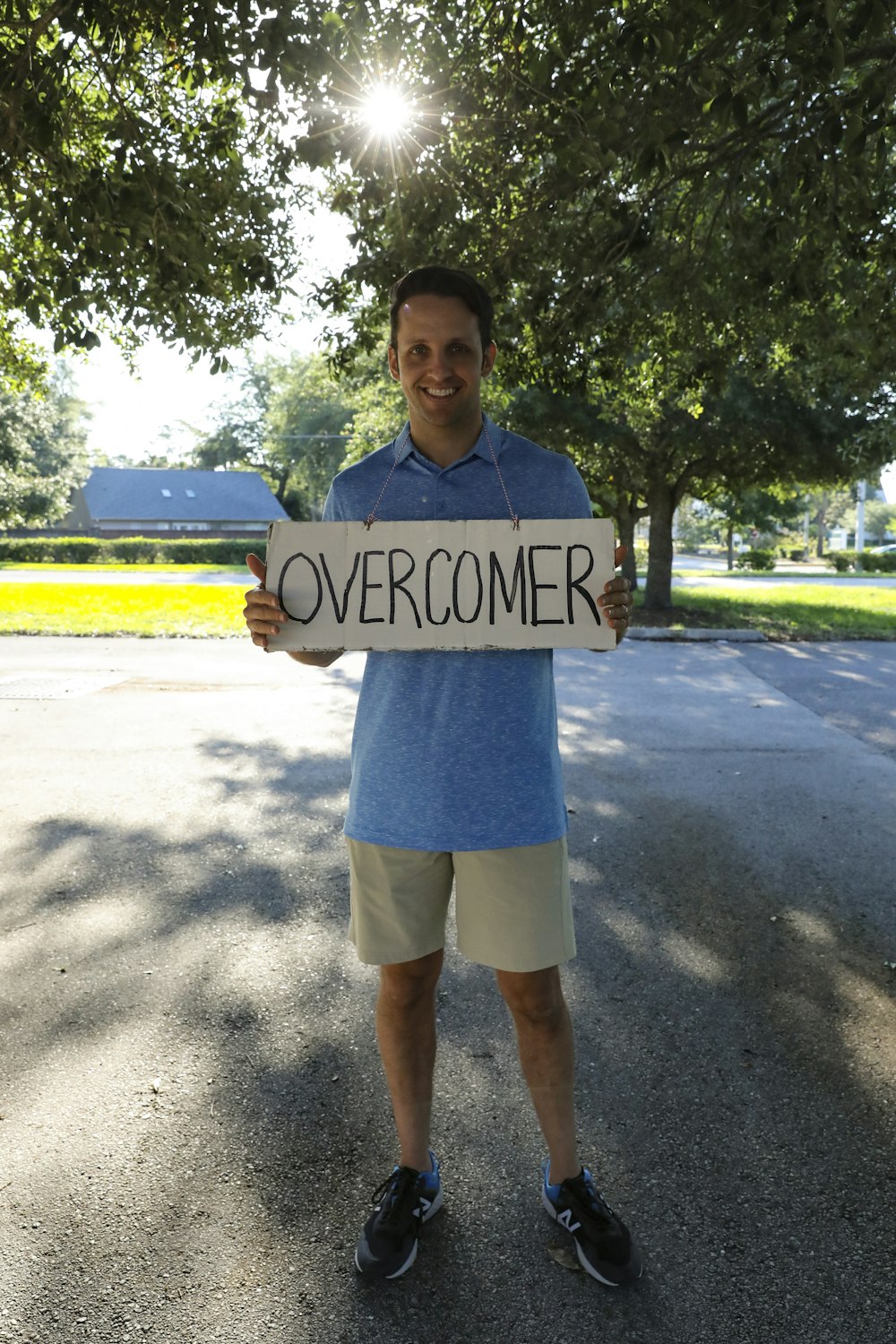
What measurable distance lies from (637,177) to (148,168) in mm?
2414

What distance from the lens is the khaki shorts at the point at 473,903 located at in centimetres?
224

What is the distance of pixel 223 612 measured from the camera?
18391mm

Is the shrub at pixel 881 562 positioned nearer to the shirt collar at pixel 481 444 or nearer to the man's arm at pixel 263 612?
the shirt collar at pixel 481 444

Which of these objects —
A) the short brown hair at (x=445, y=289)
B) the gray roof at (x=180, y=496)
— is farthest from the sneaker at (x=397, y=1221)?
the gray roof at (x=180, y=496)

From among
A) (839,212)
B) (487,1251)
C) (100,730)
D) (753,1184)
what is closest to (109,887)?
(487,1251)

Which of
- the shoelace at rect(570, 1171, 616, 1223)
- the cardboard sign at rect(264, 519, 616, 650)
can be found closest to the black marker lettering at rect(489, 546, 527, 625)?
the cardboard sign at rect(264, 519, 616, 650)

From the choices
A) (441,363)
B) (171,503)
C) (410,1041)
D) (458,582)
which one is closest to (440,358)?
(441,363)

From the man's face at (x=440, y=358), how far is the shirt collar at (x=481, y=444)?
5cm

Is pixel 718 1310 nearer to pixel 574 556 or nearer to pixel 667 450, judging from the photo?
pixel 574 556

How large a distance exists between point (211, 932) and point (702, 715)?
6208mm

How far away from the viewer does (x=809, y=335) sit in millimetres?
8367

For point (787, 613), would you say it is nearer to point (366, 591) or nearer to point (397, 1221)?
point (366, 591)

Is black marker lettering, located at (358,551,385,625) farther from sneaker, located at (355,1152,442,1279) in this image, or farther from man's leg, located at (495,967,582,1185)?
sneaker, located at (355,1152,442,1279)

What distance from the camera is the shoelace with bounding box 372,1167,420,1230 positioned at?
93.1 inches
